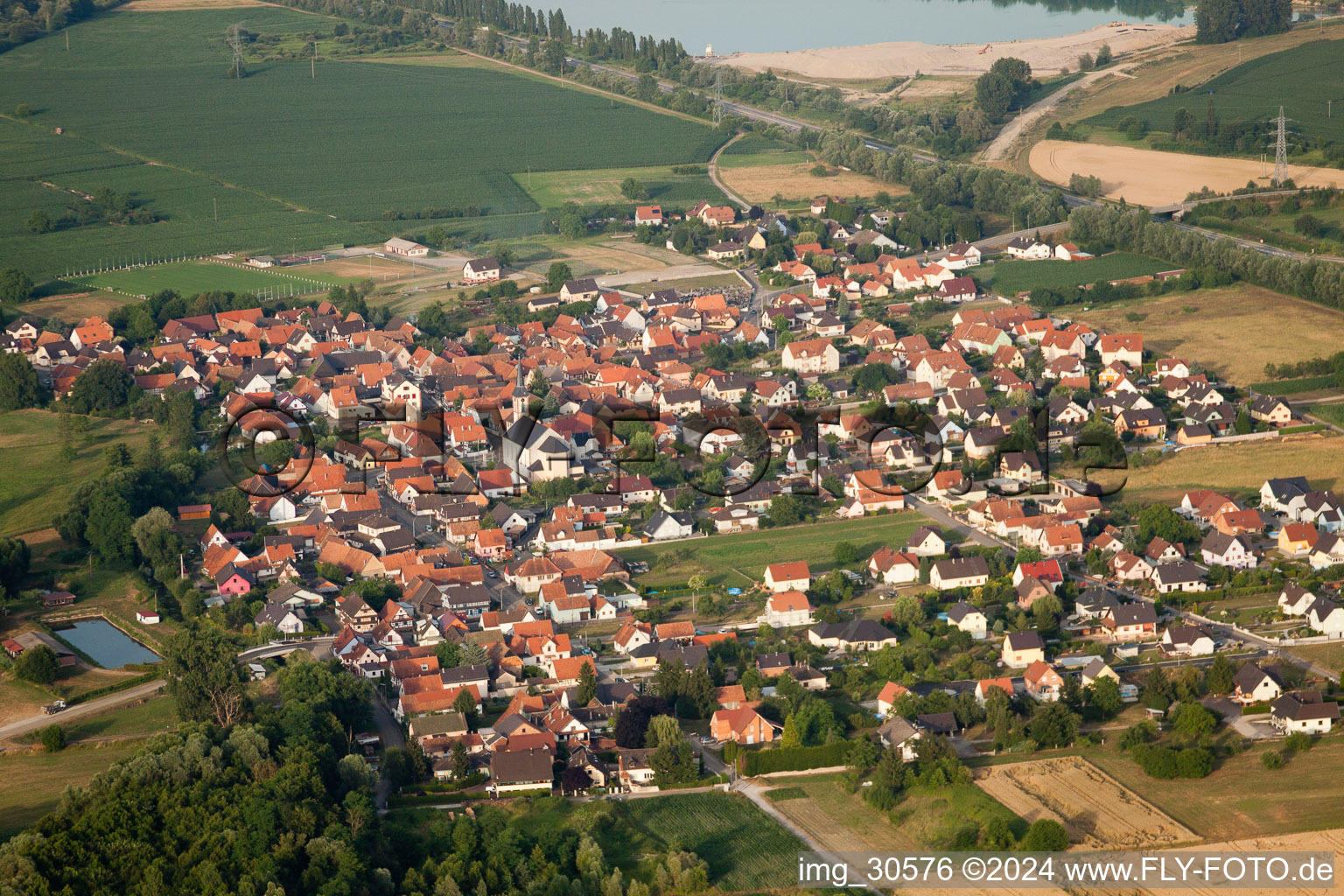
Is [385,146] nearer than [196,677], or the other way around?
[196,677]

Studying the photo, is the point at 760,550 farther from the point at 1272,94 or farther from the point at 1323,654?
the point at 1272,94

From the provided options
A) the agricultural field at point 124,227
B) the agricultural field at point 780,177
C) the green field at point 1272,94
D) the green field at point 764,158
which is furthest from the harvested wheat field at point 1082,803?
the green field at point 764,158

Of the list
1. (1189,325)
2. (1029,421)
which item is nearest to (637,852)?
(1029,421)

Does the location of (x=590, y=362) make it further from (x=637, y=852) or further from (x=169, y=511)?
(x=637, y=852)

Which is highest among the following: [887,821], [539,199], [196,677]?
[539,199]

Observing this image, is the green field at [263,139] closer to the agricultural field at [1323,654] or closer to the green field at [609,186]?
the green field at [609,186]

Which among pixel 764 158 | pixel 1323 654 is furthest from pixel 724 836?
pixel 764 158

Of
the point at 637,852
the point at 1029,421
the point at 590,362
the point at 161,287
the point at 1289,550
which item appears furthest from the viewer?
the point at 161,287

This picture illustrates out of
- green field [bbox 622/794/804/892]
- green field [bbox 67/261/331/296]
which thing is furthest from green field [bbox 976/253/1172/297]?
green field [bbox 622/794/804/892]
